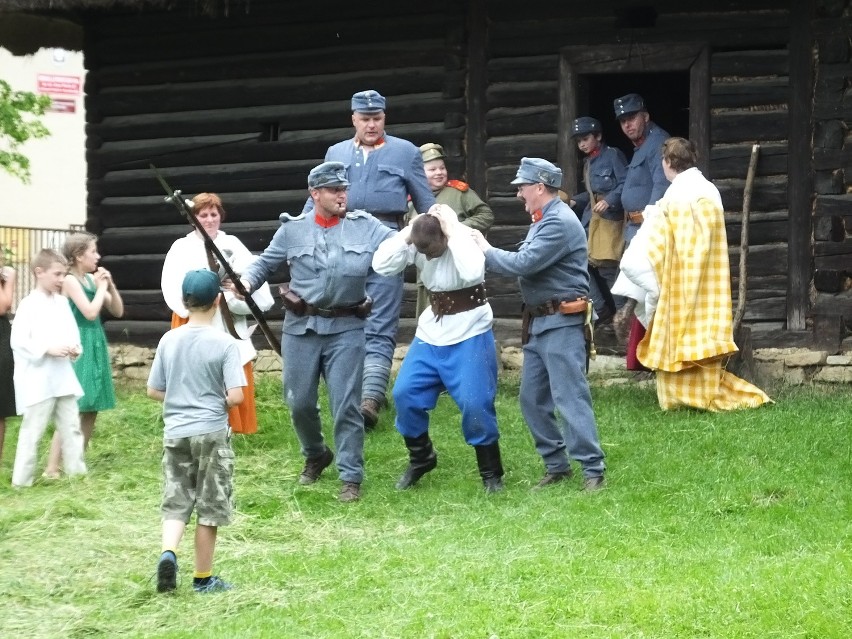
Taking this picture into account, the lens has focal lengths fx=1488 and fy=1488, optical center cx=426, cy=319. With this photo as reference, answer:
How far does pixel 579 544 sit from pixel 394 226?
12.0ft

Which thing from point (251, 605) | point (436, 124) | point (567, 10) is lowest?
point (251, 605)

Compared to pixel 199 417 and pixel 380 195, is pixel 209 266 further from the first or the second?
pixel 199 417

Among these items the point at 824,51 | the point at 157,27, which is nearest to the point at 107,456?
the point at 157,27

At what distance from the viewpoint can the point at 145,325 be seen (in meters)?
13.2

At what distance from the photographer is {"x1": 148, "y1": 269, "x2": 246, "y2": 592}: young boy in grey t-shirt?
6.23m

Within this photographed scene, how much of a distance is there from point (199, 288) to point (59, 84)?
29651 mm

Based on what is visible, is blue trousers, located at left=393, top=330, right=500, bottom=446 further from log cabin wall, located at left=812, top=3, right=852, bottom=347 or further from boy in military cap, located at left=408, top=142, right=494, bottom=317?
log cabin wall, located at left=812, top=3, right=852, bottom=347

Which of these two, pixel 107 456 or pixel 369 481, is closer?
pixel 369 481

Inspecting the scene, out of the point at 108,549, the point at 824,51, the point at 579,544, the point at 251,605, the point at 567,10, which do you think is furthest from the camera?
the point at 567,10

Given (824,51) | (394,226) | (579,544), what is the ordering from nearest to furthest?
(579,544) < (394,226) < (824,51)

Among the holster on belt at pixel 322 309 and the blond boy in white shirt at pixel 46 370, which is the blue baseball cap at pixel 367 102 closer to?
the holster on belt at pixel 322 309

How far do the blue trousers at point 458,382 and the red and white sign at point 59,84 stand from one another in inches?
1101

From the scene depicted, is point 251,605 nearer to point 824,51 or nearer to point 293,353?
point 293,353

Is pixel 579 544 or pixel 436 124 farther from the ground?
pixel 436 124
